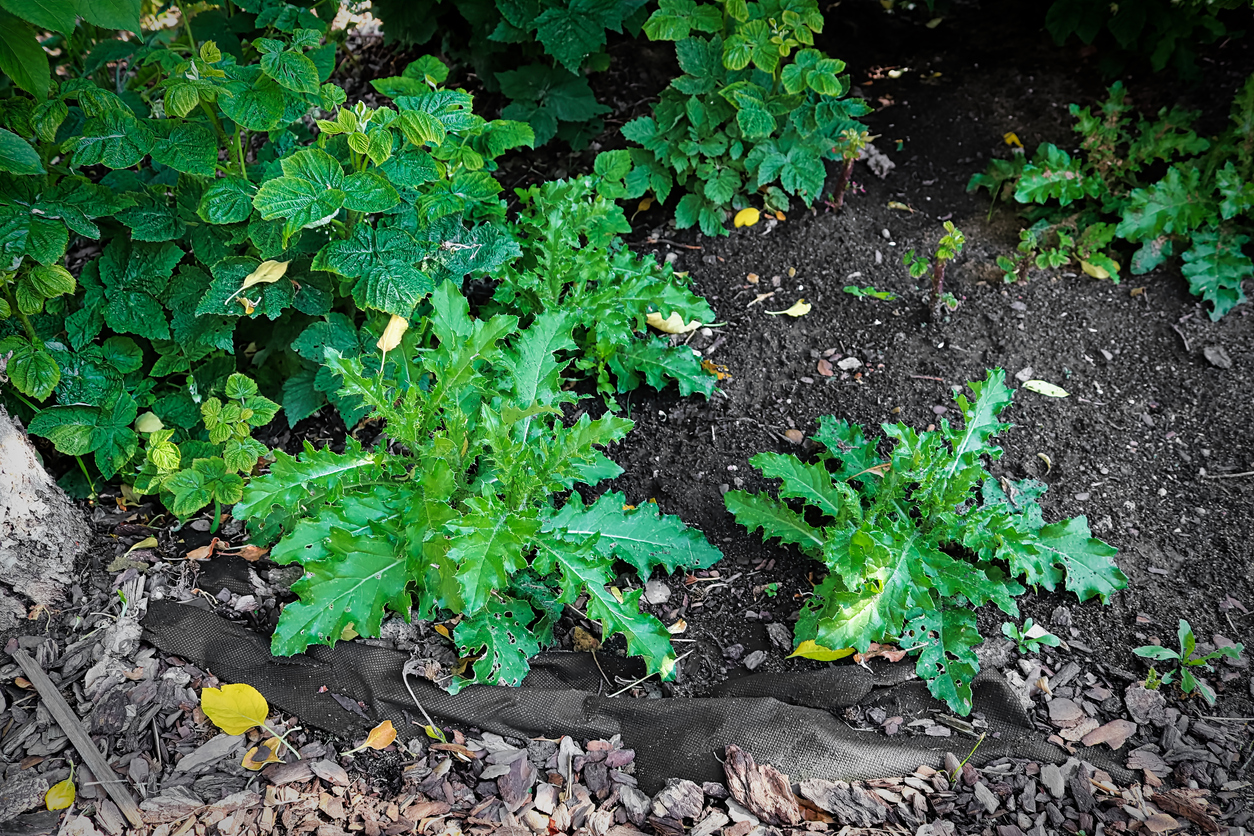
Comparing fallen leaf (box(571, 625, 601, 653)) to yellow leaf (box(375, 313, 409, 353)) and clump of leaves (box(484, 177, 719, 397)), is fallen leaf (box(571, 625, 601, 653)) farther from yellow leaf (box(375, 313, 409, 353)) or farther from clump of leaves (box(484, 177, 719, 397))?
yellow leaf (box(375, 313, 409, 353))

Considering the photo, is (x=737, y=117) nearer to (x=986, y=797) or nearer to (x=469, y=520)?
(x=469, y=520)

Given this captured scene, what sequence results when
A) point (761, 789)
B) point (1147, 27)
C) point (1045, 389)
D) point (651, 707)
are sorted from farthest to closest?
point (1147, 27) < point (1045, 389) < point (651, 707) < point (761, 789)

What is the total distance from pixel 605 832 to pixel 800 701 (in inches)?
24.8

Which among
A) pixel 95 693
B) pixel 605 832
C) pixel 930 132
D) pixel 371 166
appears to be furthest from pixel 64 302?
pixel 930 132

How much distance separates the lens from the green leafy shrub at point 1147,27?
3523mm

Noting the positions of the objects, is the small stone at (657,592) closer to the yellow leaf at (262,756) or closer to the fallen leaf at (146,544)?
the yellow leaf at (262,756)

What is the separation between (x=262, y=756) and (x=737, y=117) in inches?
106

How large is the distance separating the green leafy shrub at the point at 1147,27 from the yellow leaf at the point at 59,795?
4.61m

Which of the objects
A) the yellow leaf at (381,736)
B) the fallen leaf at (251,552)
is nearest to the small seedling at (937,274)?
the yellow leaf at (381,736)

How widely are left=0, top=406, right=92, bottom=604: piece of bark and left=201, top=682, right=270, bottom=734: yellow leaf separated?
25.5 inches

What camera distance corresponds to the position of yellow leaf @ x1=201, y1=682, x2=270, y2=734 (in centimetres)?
206

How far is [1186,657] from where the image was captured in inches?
91.0

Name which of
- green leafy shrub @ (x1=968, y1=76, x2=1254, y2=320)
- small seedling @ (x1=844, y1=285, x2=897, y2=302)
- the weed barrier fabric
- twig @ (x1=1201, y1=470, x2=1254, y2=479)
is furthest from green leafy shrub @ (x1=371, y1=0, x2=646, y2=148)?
twig @ (x1=1201, y1=470, x2=1254, y2=479)

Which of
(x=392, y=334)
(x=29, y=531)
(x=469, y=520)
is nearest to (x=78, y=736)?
(x=29, y=531)
